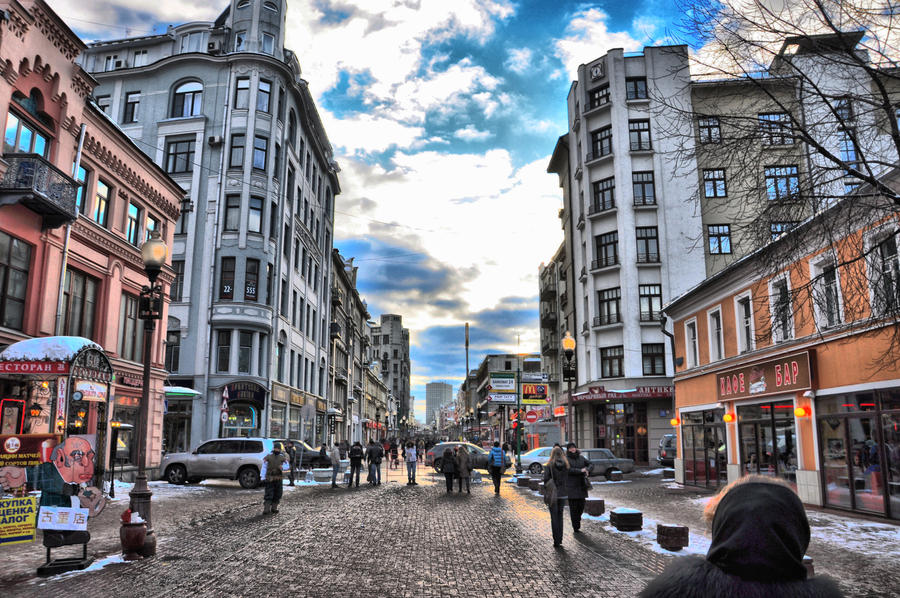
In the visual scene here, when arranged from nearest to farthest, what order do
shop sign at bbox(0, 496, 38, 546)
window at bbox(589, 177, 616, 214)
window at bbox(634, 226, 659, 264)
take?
shop sign at bbox(0, 496, 38, 546) < window at bbox(634, 226, 659, 264) < window at bbox(589, 177, 616, 214)

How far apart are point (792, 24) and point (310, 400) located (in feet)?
140

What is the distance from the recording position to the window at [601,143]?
4450 cm

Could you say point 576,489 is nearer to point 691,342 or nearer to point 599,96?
point 691,342

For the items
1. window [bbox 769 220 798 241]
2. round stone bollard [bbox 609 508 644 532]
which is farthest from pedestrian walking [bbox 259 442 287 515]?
window [bbox 769 220 798 241]

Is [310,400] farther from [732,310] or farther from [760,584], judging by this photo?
[760,584]

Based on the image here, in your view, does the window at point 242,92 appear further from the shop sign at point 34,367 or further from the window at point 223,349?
the shop sign at point 34,367

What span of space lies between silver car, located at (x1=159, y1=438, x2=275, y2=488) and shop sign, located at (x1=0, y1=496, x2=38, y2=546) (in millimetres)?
15447

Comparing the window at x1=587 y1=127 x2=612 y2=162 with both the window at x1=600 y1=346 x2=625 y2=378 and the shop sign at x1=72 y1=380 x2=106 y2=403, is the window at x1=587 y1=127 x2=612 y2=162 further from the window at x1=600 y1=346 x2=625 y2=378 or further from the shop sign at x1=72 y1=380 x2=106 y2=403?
the shop sign at x1=72 y1=380 x2=106 y2=403

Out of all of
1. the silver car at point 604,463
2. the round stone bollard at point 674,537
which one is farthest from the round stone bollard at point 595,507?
the silver car at point 604,463

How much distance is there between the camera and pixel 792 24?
31.6 feet

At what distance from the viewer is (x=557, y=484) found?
12094 mm

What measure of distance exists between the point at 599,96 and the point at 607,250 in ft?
35.7

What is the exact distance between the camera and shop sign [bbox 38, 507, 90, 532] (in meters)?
9.23

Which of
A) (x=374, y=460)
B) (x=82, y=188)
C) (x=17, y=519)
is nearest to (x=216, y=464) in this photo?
(x=374, y=460)
